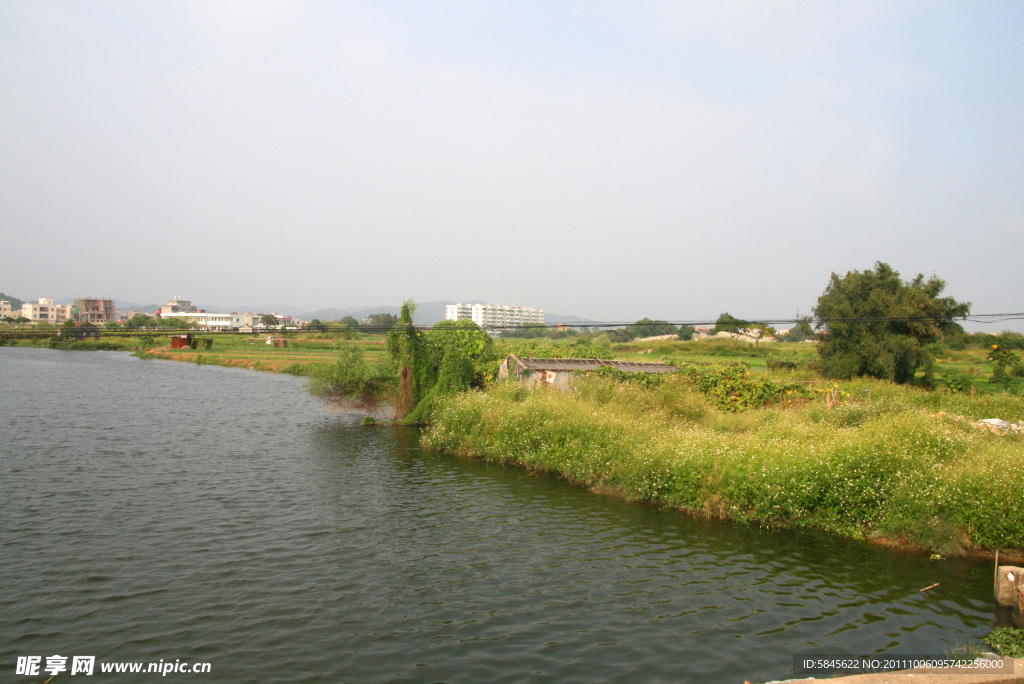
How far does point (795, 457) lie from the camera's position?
15.5m

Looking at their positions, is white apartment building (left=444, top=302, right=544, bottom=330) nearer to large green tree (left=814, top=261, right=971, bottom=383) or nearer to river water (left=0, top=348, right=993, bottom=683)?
large green tree (left=814, top=261, right=971, bottom=383)

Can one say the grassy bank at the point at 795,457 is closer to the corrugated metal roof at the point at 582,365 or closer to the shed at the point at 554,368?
the shed at the point at 554,368

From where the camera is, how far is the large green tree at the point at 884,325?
33.7m

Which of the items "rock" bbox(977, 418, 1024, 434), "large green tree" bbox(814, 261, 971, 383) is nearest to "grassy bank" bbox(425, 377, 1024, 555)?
"rock" bbox(977, 418, 1024, 434)

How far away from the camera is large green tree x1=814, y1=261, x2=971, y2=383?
3372cm

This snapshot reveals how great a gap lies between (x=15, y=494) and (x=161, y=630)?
41.2ft

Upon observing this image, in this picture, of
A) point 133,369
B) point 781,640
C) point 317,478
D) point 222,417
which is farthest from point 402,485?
point 133,369

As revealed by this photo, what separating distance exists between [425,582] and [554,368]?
56.0ft

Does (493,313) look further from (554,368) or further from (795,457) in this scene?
(795,457)

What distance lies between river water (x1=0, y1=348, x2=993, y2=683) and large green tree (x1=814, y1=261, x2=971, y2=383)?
23642 mm

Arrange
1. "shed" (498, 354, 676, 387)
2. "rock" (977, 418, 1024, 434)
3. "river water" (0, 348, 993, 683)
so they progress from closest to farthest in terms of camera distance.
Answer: "river water" (0, 348, 993, 683)
"rock" (977, 418, 1024, 434)
"shed" (498, 354, 676, 387)

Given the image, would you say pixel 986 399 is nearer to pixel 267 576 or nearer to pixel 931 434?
pixel 931 434

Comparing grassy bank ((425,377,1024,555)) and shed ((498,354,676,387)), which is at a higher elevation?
shed ((498,354,676,387))

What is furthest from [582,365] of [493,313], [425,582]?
[493,313]
